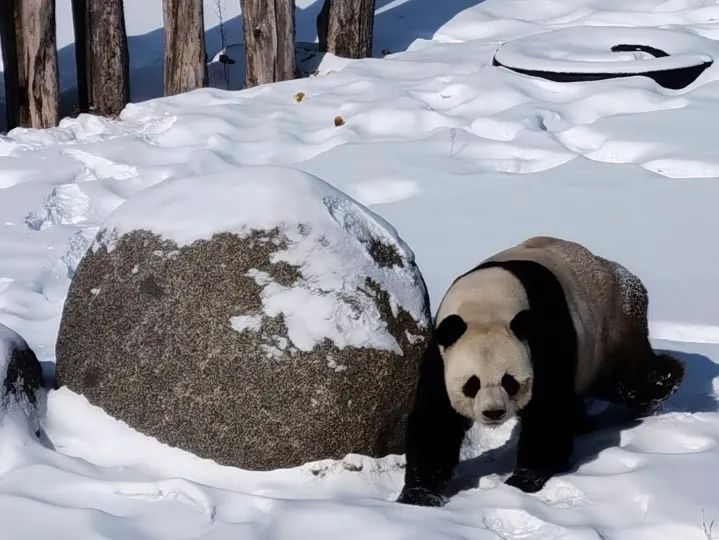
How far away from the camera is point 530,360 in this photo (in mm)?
3332

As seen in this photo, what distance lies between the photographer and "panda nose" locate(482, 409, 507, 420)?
10.5ft

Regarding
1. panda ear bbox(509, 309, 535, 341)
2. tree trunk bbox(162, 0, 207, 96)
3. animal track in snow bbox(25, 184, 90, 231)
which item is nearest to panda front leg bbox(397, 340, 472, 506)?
panda ear bbox(509, 309, 535, 341)

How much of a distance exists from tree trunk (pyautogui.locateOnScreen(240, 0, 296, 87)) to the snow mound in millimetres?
4155

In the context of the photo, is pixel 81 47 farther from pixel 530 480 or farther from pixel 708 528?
pixel 708 528

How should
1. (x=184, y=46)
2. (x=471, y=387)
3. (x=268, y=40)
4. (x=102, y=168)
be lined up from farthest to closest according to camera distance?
(x=268, y=40), (x=184, y=46), (x=102, y=168), (x=471, y=387)

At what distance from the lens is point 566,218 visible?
19.4 ft

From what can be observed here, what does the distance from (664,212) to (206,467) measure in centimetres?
318

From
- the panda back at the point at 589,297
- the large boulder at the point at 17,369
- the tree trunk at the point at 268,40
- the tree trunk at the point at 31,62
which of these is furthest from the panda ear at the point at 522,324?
the tree trunk at the point at 268,40

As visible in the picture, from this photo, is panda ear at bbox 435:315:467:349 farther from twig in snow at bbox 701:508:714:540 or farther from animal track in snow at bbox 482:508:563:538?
twig in snow at bbox 701:508:714:540

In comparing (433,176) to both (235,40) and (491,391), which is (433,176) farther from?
(235,40)

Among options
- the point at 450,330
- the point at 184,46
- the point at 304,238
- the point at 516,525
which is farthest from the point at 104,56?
the point at 516,525

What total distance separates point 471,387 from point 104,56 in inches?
196

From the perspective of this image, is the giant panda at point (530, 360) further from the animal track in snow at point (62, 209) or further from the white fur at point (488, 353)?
the animal track in snow at point (62, 209)

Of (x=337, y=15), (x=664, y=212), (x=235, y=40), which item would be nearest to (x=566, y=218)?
(x=664, y=212)
